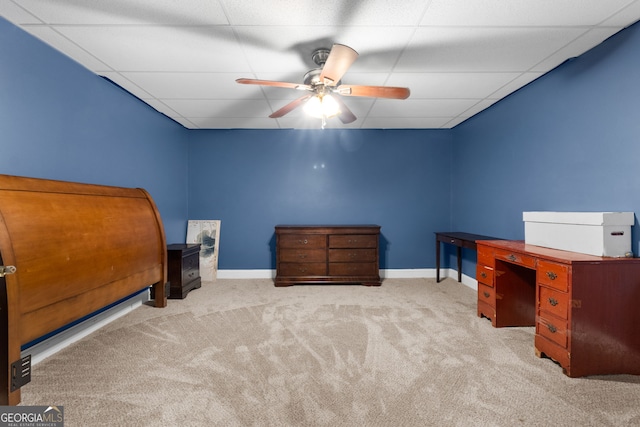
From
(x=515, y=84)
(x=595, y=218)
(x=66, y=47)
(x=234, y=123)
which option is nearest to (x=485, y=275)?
(x=595, y=218)

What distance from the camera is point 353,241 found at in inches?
166

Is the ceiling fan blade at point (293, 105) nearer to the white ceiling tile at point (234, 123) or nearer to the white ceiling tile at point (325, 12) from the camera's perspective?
the white ceiling tile at point (325, 12)

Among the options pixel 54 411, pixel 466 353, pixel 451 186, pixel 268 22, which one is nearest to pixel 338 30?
pixel 268 22

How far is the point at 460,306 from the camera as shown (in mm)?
3277

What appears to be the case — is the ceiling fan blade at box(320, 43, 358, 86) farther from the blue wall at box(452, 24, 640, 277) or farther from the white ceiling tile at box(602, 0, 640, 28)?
the blue wall at box(452, 24, 640, 277)

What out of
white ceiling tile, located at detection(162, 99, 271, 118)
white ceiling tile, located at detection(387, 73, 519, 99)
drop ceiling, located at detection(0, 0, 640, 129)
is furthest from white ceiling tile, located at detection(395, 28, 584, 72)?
white ceiling tile, located at detection(162, 99, 271, 118)

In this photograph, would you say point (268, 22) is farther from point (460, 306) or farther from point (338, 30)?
point (460, 306)

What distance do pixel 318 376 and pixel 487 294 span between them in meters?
1.88

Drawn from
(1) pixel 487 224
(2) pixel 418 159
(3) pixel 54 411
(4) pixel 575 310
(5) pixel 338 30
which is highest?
(5) pixel 338 30

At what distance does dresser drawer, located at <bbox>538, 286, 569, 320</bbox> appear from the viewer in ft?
6.36

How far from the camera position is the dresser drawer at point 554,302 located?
1939mm

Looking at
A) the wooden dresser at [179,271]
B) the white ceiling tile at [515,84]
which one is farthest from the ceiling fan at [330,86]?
the wooden dresser at [179,271]

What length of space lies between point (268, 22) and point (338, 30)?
0.50 metres

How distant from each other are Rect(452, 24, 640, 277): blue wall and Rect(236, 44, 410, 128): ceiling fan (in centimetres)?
154
